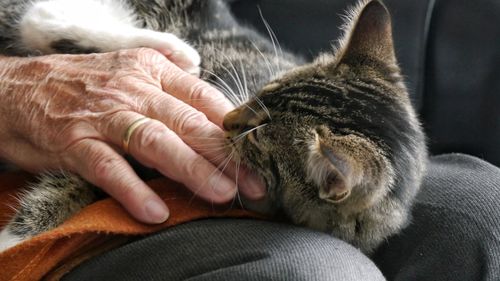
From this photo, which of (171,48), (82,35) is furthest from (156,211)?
(82,35)

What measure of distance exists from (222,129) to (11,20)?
644 millimetres

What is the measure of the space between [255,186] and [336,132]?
0.17m

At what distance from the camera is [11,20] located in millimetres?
1370

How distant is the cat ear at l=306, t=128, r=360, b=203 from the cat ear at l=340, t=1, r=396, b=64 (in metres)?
0.27

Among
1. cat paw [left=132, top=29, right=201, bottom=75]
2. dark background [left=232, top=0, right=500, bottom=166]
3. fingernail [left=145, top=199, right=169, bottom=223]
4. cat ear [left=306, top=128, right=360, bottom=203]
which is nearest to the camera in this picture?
cat ear [left=306, top=128, right=360, bottom=203]

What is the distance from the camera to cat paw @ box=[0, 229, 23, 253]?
100 cm

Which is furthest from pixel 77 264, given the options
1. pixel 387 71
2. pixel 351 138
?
pixel 387 71

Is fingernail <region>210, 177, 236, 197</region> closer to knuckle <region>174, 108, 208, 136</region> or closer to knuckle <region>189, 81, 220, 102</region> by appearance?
knuckle <region>174, 108, 208, 136</region>

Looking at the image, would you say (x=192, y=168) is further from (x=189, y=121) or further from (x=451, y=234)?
(x=451, y=234)

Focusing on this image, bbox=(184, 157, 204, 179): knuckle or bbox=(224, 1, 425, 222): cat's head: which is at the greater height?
bbox=(224, 1, 425, 222): cat's head

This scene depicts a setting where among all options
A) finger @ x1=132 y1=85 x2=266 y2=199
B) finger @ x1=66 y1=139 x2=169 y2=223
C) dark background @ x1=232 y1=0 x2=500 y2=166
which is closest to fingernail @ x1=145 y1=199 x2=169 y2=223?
finger @ x1=66 y1=139 x2=169 y2=223

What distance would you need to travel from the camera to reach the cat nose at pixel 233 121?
1.02 metres

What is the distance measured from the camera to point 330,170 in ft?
2.78

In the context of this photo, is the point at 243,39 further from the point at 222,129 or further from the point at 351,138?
the point at 351,138
